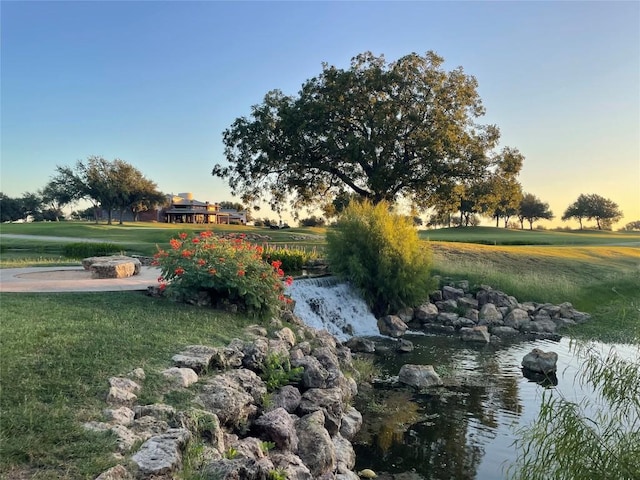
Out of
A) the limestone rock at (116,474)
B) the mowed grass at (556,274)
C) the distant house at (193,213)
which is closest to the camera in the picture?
the limestone rock at (116,474)

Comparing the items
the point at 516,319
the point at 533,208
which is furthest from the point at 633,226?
the point at 516,319

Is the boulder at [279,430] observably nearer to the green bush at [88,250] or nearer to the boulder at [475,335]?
the boulder at [475,335]

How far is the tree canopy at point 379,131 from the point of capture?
77.9ft

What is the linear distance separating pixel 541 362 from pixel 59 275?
12.4 meters

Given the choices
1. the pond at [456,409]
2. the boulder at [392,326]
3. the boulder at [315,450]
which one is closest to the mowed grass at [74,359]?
the boulder at [315,450]

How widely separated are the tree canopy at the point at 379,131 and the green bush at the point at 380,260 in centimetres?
647

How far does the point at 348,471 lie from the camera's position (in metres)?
5.83

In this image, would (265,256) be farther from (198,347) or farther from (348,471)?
(348,471)

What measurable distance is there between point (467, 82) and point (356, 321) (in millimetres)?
15374

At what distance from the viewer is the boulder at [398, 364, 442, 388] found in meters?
9.71

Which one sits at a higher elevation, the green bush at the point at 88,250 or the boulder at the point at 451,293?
the green bush at the point at 88,250

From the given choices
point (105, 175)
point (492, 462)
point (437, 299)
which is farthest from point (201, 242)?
point (105, 175)

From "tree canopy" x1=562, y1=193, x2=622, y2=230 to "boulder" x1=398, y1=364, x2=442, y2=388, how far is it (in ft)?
201

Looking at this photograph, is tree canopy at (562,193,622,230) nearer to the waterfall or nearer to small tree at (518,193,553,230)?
small tree at (518,193,553,230)
